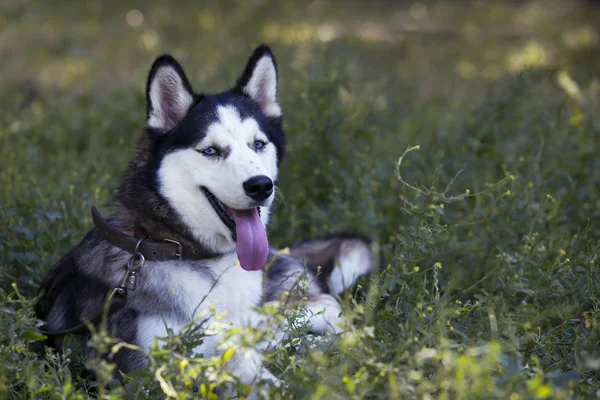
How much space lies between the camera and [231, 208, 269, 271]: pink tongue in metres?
2.72

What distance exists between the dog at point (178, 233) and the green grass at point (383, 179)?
10.6 inches

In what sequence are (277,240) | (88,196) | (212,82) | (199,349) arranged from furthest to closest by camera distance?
(212,82)
(277,240)
(88,196)
(199,349)

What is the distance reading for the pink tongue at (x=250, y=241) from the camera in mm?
2723

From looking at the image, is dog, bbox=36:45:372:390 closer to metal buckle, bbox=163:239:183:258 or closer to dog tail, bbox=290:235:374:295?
metal buckle, bbox=163:239:183:258

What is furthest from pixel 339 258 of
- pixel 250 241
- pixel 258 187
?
pixel 258 187

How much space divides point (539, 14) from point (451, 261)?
9.49m

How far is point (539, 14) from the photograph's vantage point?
11.5 metres

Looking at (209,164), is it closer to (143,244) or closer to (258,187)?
(258,187)

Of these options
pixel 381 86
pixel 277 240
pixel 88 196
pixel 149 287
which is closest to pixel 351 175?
pixel 277 240

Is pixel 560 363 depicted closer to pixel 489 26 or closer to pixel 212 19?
pixel 212 19

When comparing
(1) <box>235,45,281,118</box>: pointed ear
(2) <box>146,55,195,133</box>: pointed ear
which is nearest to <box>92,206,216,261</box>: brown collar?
A: (2) <box>146,55,195,133</box>: pointed ear

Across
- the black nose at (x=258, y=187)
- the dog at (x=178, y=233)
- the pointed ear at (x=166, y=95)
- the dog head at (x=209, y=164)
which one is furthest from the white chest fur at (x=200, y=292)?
the pointed ear at (x=166, y=95)

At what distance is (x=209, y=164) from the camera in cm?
274

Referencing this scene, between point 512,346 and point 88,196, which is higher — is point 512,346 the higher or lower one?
the lower one
